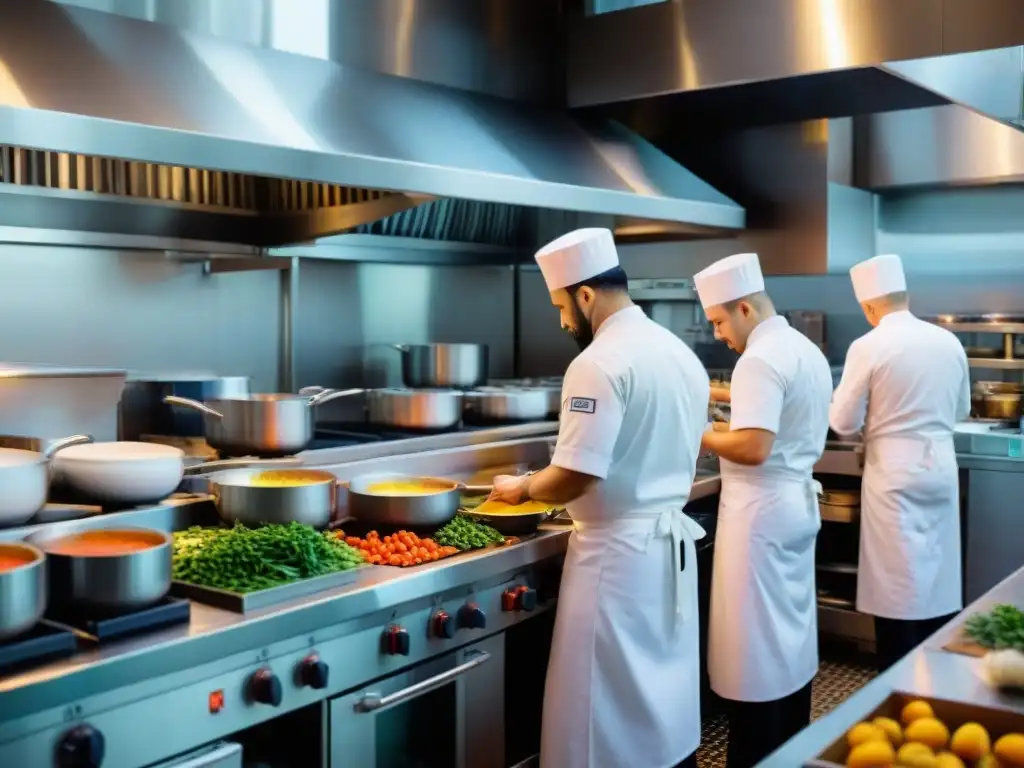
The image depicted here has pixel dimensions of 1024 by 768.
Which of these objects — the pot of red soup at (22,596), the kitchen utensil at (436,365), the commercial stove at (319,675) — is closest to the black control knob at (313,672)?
the commercial stove at (319,675)

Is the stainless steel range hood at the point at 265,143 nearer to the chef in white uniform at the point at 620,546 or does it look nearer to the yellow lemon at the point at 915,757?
the chef in white uniform at the point at 620,546

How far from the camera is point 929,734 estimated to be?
1512 mm

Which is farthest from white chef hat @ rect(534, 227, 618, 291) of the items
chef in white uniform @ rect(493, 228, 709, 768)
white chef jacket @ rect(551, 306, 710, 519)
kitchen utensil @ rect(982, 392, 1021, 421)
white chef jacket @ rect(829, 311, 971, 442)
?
kitchen utensil @ rect(982, 392, 1021, 421)

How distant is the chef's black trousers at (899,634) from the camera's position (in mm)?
4121

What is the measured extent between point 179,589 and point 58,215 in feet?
5.57

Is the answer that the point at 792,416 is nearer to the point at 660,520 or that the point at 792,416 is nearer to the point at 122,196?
the point at 660,520

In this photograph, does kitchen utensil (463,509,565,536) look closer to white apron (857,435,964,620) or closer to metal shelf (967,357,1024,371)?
white apron (857,435,964,620)

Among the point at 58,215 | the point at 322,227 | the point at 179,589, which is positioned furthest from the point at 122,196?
the point at 179,589

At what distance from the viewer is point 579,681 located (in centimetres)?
256

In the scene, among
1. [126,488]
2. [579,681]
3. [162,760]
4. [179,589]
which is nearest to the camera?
[162,760]

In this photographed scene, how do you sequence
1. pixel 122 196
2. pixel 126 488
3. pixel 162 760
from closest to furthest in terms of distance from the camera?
pixel 162 760
pixel 126 488
pixel 122 196

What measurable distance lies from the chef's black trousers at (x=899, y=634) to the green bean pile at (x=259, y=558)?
2646 mm

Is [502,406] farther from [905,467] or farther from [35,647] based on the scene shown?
[35,647]

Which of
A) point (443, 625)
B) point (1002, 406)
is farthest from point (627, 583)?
point (1002, 406)
